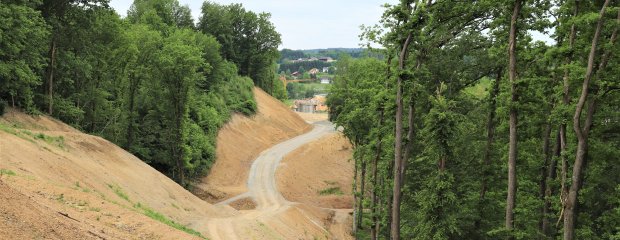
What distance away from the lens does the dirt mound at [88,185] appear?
1642 cm

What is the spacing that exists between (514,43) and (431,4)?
3179mm

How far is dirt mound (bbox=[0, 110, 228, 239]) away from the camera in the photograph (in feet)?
53.9

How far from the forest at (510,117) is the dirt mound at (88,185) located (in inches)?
420

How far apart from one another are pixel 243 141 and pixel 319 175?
12.4 m

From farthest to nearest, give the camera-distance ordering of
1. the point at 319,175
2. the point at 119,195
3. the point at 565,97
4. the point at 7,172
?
the point at 319,175
the point at 119,195
the point at 7,172
the point at 565,97

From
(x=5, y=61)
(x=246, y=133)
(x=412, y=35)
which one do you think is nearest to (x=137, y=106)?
(x=5, y=61)

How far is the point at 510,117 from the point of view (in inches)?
576

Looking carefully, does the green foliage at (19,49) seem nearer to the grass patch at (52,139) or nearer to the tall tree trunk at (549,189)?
the grass patch at (52,139)

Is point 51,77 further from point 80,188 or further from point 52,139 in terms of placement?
point 80,188

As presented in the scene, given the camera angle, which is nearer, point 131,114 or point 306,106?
point 131,114

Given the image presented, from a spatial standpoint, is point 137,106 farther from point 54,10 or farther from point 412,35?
point 412,35

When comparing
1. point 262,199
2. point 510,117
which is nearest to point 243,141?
point 262,199

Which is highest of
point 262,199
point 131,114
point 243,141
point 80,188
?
point 131,114

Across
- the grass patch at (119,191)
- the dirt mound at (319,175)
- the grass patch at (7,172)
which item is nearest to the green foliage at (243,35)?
the dirt mound at (319,175)
